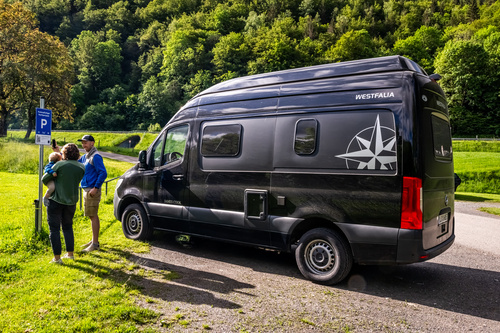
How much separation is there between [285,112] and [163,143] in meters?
2.68

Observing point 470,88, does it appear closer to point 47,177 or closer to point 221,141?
point 221,141

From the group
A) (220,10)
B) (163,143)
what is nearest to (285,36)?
(220,10)

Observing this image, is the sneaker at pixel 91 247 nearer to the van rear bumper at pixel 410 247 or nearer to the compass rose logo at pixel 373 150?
the compass rose logo at pixel 373 150

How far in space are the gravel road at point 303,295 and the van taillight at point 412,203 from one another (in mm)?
1008

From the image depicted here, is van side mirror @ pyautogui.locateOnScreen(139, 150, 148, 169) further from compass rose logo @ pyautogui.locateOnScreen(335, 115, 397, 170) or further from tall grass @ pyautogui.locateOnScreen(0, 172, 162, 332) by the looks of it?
compass rose logo @ pyautogui.locateOnScreen(335, 115, 397, 170)

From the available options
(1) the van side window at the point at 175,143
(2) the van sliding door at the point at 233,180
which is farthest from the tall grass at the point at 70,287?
(1) the van side window at the point at 175,143

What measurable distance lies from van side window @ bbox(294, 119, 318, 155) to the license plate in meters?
1.95

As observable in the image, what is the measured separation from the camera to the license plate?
16.4ft

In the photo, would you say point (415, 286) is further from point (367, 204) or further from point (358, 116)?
point (358, 116)

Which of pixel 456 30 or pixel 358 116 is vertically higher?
pixel 456 30

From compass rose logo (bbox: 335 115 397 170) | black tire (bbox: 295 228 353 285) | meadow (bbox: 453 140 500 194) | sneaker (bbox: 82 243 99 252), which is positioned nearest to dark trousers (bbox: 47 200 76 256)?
sneaker (bbox: 82 243 99 252)

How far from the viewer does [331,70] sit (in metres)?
5.29

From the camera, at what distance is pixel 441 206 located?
16.5 feet

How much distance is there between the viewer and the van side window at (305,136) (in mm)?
5199
